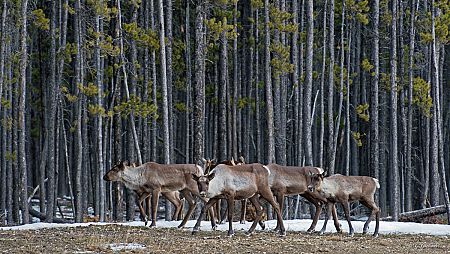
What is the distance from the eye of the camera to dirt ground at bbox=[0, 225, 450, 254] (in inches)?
570

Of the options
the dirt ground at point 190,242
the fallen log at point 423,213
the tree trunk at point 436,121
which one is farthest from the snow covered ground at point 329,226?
the fallen log at point 423,213

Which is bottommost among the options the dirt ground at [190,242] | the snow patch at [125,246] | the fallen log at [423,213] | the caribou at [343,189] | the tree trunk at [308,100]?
the fallen log at [423,213]

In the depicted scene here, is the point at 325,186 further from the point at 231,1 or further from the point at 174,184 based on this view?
the point at 231,1

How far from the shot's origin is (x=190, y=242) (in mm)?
15477

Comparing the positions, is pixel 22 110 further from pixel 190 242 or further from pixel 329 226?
pixel 190 242

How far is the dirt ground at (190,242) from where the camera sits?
Result: 14.5 m

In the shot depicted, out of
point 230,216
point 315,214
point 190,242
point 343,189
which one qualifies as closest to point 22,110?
point 315,214

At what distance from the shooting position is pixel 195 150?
25172 mm

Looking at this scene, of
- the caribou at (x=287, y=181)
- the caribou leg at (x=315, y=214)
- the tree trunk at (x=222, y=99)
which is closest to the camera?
the caribou at (x=287, y=181)

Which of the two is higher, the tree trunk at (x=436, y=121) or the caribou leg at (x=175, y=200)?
the tree trunk at (x=436, y=121)

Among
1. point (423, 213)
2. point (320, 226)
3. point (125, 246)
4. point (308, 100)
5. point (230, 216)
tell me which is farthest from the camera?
point (308, 100)

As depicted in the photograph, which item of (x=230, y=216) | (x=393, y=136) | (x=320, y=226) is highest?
(x=393, y=136)

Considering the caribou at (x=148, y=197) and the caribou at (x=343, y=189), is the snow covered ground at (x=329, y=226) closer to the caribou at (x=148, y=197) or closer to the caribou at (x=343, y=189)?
the caribou at (x=148, y=197)

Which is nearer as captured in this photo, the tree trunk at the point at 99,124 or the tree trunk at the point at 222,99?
the tree trunk at the point at 99,124
